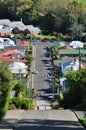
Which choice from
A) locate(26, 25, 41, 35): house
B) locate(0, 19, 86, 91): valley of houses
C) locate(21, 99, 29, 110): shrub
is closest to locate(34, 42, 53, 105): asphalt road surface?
locate(0, 19, 86, 91): valley of houses

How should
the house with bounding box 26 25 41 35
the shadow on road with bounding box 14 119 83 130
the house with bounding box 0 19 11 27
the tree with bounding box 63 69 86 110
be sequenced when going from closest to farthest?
the shadow on road with bounding box 14 119 83 130 < the tree with bounding box 63 69 86 110 < the house with bounding box 26 25 41 35 < the house with bounding box 0 19 11 27

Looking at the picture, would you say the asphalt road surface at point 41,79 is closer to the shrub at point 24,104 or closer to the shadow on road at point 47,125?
the shrub at point 24,104

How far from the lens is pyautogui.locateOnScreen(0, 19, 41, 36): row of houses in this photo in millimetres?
116500

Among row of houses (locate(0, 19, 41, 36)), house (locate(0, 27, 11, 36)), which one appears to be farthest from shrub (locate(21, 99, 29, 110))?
house (locate(0, 27, 11, 36))

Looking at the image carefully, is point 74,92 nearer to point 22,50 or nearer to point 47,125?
point 47,125

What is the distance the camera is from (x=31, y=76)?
211 ft

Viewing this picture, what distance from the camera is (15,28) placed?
12112 centimetres

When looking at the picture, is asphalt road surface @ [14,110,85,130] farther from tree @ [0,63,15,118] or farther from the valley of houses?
the valley of houses

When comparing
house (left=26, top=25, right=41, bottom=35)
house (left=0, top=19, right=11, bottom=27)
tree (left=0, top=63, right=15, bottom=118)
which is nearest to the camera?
tree (left=0, top=63, right=15, bottom=118)

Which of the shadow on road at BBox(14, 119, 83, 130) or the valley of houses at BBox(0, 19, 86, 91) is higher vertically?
the shadow on road at BBox(14, 119, 83, 130)

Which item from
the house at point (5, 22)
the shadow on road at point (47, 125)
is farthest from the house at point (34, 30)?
the shadow on road at point (47, 125)

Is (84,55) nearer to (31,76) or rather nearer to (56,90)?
(31,76)

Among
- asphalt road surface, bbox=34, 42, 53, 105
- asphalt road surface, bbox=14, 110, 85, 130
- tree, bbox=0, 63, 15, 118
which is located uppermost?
tree, bbox=0, 63, 15, 118

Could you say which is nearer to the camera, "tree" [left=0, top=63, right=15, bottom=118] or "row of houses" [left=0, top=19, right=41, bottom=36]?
"tree" [left=0, top=63, right=15, bottom=118]
